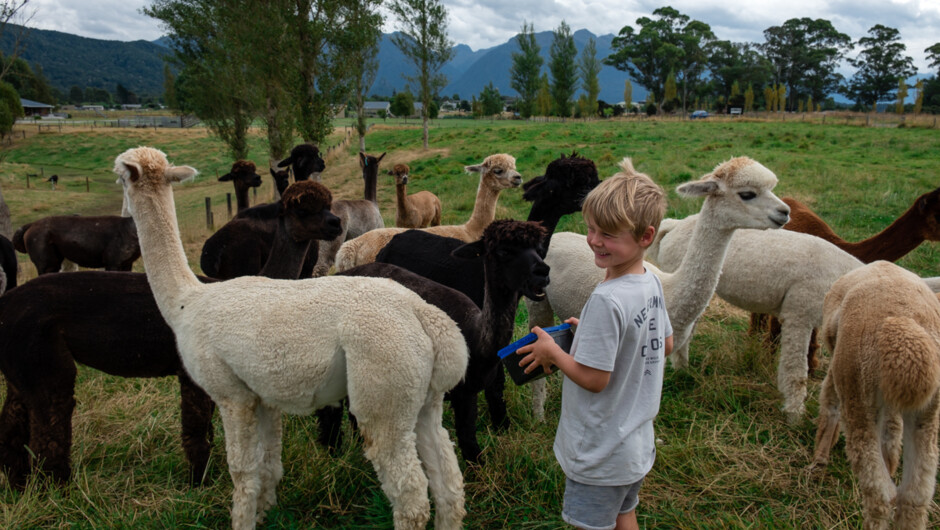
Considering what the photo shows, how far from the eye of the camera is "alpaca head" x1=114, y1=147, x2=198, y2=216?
3.23 m

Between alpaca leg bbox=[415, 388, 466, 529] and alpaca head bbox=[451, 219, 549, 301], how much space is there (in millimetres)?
752

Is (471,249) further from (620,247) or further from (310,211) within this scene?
(310,211)

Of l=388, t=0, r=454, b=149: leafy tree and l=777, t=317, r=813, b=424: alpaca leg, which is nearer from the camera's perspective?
l=777, t=317, r=813, b=424: alpaca leg

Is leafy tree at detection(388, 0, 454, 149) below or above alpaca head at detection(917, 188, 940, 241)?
above

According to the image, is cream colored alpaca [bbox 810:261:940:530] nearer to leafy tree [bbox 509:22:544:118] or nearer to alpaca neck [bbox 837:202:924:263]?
alpaca neck [bbox 837:202:924:263]

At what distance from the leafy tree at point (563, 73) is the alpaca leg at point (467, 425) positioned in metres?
63.6

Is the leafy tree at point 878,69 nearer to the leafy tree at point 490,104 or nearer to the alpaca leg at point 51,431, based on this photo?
the leafy tree at point 490,104

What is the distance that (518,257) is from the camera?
10.5 ft

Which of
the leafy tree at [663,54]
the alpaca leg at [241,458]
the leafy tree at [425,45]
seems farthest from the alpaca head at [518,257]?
the leafy tree at [663,54]

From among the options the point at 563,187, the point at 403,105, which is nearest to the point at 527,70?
the point at 403,105

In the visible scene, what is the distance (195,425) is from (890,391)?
403 cm

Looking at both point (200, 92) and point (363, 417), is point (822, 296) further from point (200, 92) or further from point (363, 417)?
point (200, 92)

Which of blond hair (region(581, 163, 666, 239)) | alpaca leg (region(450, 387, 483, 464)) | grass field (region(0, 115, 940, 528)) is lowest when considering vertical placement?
grass field (region(0, 115, 940, 528))

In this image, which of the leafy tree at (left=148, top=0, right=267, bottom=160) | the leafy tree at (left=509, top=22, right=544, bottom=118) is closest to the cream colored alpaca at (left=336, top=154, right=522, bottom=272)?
the leafy tree at (left=148, top=0, right=267, bottom=160)
